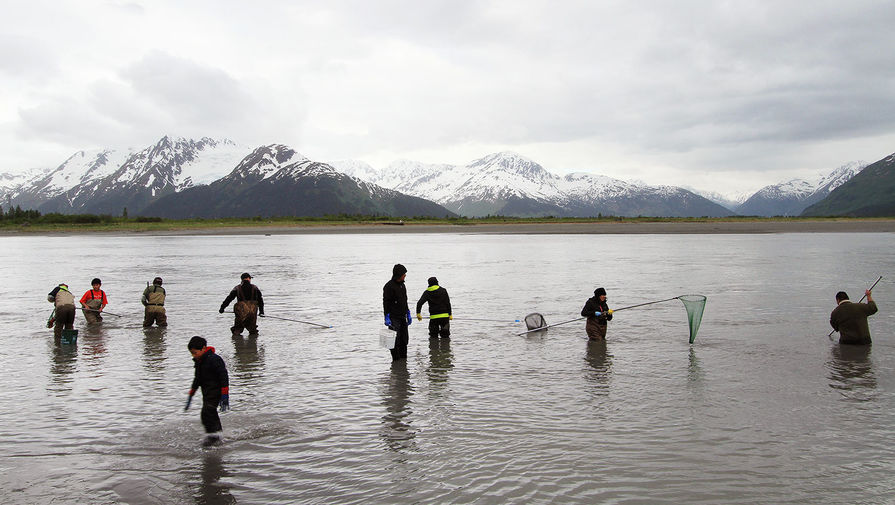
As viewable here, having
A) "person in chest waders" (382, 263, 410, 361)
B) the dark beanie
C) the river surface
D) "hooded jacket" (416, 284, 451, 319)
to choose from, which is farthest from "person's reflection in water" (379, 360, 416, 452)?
the dark beanie

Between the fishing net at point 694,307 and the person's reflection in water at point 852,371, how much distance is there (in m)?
3.04

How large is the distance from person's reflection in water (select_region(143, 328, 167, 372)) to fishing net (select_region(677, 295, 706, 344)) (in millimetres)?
12745

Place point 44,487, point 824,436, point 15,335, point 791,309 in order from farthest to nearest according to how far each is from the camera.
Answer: point 791,309, point 15,335, point 824,436, point 44,487

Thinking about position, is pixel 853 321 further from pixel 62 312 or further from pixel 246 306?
pixel 62 312

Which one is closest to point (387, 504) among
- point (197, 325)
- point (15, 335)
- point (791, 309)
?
point (197, 325)

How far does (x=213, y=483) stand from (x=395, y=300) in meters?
6.78

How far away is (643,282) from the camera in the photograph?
101 ft

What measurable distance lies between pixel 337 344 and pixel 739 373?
32.5ft

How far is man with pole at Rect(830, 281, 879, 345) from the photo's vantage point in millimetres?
15172

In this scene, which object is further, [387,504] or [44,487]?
[44,487]

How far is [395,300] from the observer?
14.4m

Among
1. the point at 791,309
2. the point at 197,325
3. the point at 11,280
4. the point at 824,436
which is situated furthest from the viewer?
the point at 11,280

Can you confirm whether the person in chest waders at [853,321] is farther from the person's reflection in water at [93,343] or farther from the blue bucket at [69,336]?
the blue bucket at [69,336]

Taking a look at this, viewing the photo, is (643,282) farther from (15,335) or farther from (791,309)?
(15,335)
